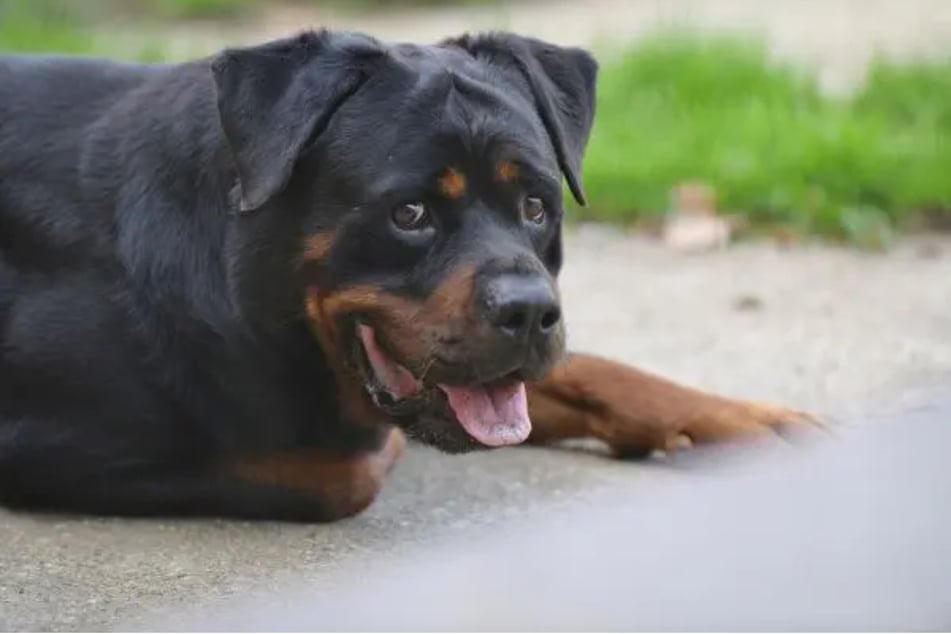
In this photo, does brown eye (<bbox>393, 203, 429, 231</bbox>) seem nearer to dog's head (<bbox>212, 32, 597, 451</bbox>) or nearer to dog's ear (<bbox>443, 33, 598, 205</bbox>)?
dog's head (<bbox>212, 32, 597, 451</bbox>)

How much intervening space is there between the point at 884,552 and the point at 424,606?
8.9 inches

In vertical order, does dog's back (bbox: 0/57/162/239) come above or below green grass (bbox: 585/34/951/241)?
above

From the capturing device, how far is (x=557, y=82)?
375 centimetres

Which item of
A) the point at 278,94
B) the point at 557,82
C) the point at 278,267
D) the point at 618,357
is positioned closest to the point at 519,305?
the point at 278,267

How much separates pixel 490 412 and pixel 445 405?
0.10m

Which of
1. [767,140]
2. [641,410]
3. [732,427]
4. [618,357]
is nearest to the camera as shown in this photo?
[732,427]

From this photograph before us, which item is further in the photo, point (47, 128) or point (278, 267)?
point (47, 128)

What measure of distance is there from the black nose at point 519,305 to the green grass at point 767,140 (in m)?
3.24

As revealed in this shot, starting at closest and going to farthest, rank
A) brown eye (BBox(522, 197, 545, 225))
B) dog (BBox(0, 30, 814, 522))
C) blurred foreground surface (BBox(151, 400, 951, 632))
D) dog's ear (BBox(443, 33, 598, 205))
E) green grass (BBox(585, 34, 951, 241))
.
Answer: blurred foreground surface (BBox(151, 400, 951, 632)) → dog (BBox(0, 30, 814, 522)) → brown eye (BBox(522, 197, 545, 225)) → dog's ear (BBox(443, 33, 598, 205)) → green grass (BBox(585, 34, 951, 241))

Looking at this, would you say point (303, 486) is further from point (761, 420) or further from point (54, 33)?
point (54, 33)

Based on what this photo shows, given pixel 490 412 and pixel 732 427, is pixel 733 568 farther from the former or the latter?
pixel 732 427

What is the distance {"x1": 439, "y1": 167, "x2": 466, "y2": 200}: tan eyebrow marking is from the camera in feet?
10.8

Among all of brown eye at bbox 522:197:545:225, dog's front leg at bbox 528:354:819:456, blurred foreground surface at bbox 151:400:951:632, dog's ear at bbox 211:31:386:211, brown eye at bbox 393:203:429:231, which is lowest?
dog's front leg at bbox 528:354:819:456

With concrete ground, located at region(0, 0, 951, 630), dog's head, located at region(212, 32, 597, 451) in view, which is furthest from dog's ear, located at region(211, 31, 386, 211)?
concrete ground, located at region(0, 0, 951, 630)
